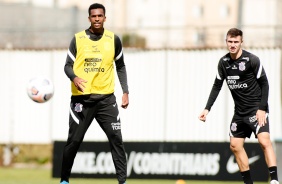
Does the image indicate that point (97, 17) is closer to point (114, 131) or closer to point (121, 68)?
point (121, 68)

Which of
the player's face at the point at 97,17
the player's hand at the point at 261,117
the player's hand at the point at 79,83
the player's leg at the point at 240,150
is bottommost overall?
the player's leg at the point at 240,150

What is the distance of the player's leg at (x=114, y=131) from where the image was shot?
11.1 m

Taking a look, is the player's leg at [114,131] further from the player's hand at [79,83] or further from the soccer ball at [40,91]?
the soccer ball at [40,91]

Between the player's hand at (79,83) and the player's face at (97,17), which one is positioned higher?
the player's face at (97,17)

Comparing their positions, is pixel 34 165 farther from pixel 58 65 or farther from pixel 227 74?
pixel 227 74

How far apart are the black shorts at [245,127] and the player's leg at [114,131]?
163 cm

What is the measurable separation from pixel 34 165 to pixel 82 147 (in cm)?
507

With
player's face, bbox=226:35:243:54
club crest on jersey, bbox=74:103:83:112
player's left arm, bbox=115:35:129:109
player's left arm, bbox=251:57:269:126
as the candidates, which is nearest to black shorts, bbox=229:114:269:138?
player's left arm, bbox=251:57:269:126

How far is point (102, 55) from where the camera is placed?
11.2m

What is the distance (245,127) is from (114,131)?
1.85 metres

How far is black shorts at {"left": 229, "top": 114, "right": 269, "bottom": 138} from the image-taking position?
11617mm

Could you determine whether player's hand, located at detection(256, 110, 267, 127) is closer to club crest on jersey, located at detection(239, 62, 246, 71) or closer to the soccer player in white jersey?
the soccer player in white jersey

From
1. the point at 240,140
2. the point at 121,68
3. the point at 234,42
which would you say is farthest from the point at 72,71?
the point at 240,140

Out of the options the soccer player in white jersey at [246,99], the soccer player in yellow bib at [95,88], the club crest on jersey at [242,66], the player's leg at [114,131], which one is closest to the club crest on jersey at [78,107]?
the soccer player in yellow bib at [95,88]
